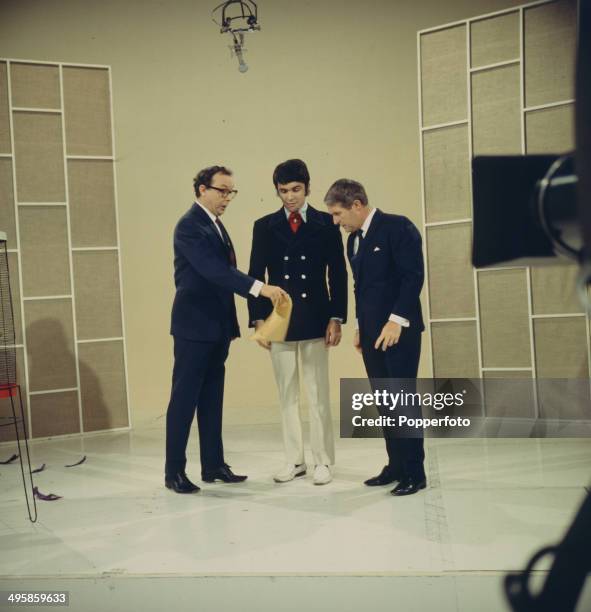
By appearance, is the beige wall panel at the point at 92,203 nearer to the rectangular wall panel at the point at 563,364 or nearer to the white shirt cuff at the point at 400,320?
the white shirt cuff at the point at 400,320

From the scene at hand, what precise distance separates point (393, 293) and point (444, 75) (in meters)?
1.80

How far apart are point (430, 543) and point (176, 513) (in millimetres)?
Answer: 1110

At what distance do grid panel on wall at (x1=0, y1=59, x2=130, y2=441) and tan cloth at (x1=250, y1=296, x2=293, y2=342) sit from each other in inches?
76.2

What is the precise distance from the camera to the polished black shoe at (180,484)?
12.1 ft

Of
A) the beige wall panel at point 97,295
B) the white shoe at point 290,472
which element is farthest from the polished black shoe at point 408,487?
the beige wall panel at point 97,295

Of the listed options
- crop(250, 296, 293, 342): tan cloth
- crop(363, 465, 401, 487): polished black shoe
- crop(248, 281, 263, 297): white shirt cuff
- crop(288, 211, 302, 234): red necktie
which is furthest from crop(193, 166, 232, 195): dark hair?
crop(363, 465, 401, 487): polished black shoe

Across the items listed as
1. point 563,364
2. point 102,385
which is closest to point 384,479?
point 563,364

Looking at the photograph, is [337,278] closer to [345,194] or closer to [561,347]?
[345,194]

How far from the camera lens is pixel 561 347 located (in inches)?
176

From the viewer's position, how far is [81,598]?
2398 millimetres

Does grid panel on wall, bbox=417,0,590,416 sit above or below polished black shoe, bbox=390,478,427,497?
above

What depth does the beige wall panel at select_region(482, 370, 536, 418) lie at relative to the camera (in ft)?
15.1

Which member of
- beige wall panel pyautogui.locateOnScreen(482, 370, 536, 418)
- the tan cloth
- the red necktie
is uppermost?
the red necktie

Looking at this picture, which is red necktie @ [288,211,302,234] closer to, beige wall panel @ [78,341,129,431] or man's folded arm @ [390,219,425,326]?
man's folded arm @ [390,219,425,326]
